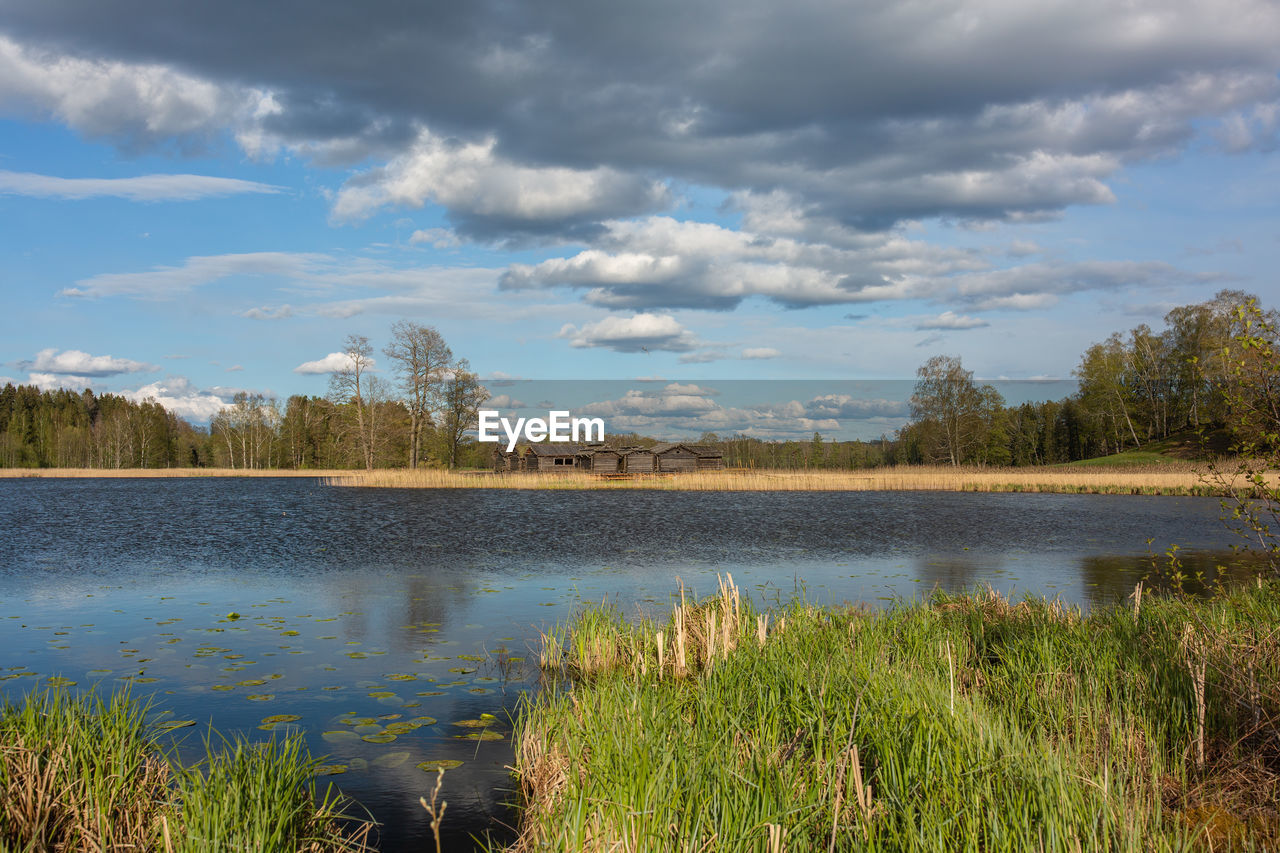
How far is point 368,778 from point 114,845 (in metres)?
2.05

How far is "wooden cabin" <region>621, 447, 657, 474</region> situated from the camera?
6788cm

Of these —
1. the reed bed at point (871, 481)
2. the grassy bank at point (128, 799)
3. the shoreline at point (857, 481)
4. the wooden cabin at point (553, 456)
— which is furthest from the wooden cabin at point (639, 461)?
the grassy bank at point (128, 799)

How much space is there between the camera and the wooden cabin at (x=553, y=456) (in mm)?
72188

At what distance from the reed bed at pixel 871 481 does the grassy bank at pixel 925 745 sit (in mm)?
41390

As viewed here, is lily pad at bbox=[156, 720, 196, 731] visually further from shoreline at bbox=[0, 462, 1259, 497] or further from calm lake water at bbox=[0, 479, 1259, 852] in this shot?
shoreline at bbox=[0, 462, 1259, 497]

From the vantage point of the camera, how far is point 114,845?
150 inches

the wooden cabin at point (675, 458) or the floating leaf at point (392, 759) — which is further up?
the wooden cabin at point (675, 458)

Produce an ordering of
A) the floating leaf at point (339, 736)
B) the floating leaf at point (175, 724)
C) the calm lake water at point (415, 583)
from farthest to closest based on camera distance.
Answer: the calm lake water at point (415, 583)
the floating leaf at point (339, 736)
the floating leaf at point (175, 724)

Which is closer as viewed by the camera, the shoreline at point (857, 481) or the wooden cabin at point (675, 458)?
the shoreline at point (857, 481)

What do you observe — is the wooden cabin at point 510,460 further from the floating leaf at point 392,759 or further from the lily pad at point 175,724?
the floating leaf at point 392,759

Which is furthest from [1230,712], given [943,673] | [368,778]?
[368,778]

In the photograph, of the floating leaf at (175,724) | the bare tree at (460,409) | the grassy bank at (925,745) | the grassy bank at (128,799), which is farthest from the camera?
the bare tree at (460,409)

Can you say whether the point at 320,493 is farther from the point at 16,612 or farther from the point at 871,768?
the point at 871,768

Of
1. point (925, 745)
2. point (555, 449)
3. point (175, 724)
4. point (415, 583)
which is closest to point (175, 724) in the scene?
point (175, 724)
